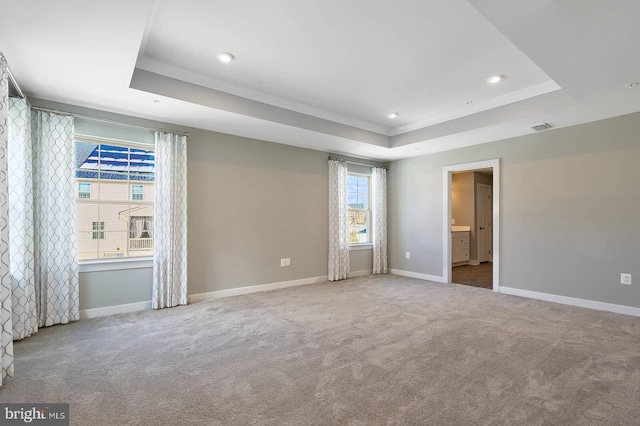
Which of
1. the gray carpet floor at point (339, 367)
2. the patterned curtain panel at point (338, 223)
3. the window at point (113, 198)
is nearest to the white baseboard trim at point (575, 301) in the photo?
the gray carpet floor at point (339, 367)

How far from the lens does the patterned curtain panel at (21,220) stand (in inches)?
119

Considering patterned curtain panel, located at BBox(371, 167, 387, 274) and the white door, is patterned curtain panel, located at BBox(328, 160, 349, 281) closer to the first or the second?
patterned curtain panel, located at BBox(371, 167, 387, 274)

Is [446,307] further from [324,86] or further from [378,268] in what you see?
[324,86]

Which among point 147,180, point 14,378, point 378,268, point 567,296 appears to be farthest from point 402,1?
point 378,268

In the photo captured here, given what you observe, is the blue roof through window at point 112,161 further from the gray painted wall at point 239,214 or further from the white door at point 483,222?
the white door at point 483,222

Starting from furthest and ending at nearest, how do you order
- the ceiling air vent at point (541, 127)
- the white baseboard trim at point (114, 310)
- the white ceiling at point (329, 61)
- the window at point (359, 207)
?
the window at point (359, 207)
the ceiling air vent at point (541, 127)
the white baseboard trim at point (114, 310)
the white ceiling at point (329, 61)

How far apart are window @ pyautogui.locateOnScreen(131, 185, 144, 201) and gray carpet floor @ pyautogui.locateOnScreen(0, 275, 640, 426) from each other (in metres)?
1.46

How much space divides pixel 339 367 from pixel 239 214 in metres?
2.99

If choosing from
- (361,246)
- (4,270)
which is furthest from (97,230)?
(361,246)

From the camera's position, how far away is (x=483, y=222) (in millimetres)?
8344

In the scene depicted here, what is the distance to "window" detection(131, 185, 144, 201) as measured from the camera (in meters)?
4.11

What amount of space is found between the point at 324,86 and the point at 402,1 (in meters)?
1.64

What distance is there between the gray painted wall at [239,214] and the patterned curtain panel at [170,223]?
159mm

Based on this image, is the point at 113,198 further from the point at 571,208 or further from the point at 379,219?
the point at 571,208
